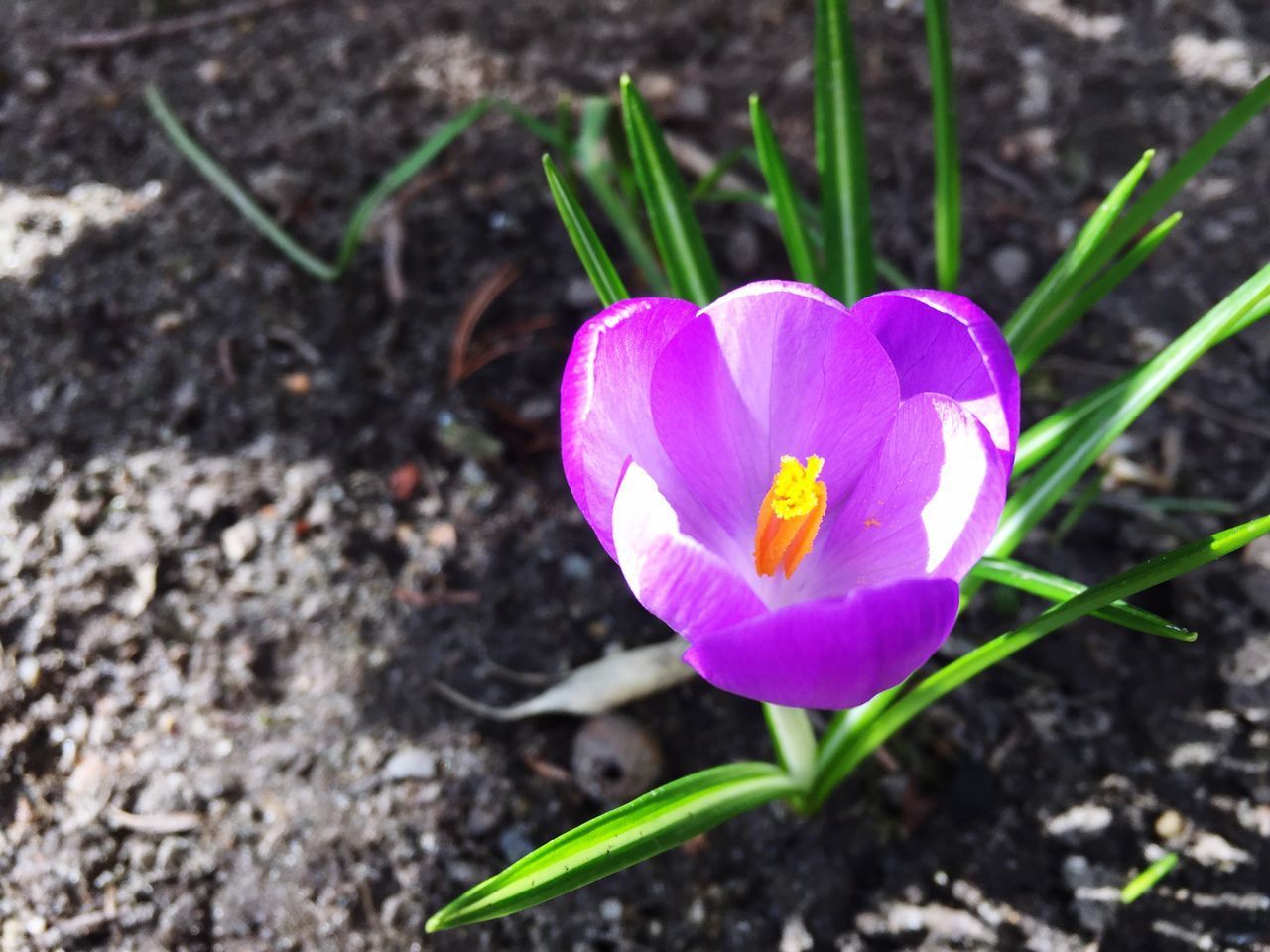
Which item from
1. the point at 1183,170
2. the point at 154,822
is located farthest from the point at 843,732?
the point at 154,822

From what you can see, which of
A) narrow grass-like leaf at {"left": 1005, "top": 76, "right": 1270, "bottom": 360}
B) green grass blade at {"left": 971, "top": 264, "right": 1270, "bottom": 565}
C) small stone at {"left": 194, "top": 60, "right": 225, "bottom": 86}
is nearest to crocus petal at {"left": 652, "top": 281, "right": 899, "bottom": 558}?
green grass blade at {"left": 971, "top": 264, "right": 1270, "bottom": 565}

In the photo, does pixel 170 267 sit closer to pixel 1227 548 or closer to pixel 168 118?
pixel 168 118

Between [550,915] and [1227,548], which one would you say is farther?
[550,915]

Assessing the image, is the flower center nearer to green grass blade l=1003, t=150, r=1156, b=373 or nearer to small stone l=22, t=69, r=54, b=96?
green grass blade l=1003, t=150, r=1156, b=373

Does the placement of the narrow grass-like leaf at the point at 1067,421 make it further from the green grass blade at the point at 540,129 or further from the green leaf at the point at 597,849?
the green grass blade at the point at 540,129

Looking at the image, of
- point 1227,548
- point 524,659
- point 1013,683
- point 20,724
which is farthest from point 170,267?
point 1227,548

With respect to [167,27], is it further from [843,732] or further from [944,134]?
[843,732]
